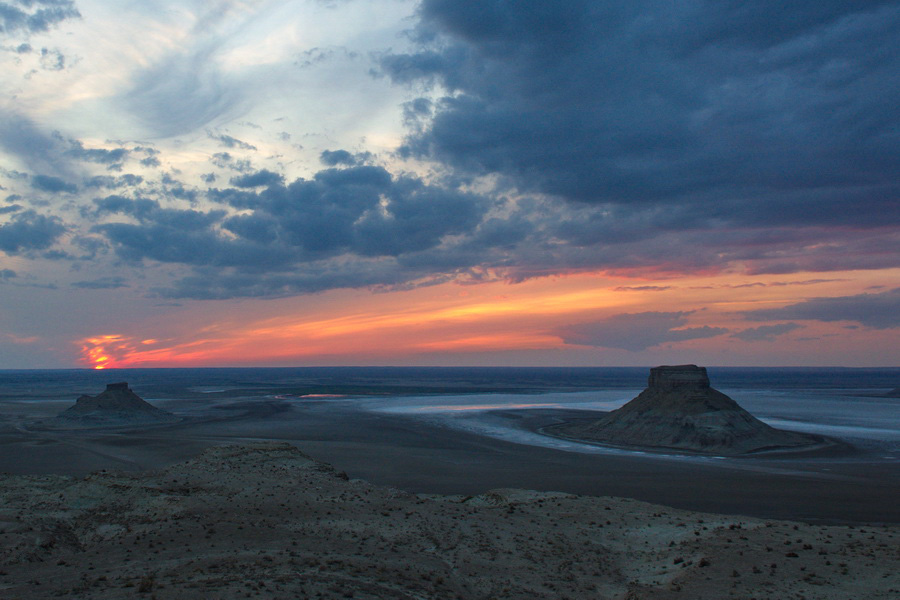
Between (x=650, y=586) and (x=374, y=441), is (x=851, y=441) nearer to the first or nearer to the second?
(x=374, y=441)

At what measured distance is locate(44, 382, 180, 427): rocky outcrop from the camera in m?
94.6

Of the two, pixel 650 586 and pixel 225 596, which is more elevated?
pixel 225 596

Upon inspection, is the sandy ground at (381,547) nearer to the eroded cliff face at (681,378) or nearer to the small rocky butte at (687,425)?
the small rocky butte at (687,425)

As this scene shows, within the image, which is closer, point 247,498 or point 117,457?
point 247,498

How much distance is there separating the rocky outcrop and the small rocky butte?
67.9 m

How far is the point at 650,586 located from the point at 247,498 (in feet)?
59.6

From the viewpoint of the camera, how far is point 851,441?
7456 centimetres

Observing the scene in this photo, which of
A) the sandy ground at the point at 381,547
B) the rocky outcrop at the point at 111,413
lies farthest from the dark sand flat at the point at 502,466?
the sandy ground at the point at 381,547

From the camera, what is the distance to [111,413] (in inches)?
3826

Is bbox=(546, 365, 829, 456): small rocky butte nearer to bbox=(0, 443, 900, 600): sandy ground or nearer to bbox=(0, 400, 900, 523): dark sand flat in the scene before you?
bbox=(0, 400, 900, 523): dark sand flat

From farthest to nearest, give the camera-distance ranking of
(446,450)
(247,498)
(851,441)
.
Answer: (851,441), (446,450), (247,498)

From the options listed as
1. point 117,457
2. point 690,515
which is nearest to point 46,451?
point 117,457

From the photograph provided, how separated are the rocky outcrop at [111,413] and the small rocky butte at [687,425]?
67.9 metres

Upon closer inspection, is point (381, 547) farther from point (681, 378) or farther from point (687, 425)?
point (681, 378)
